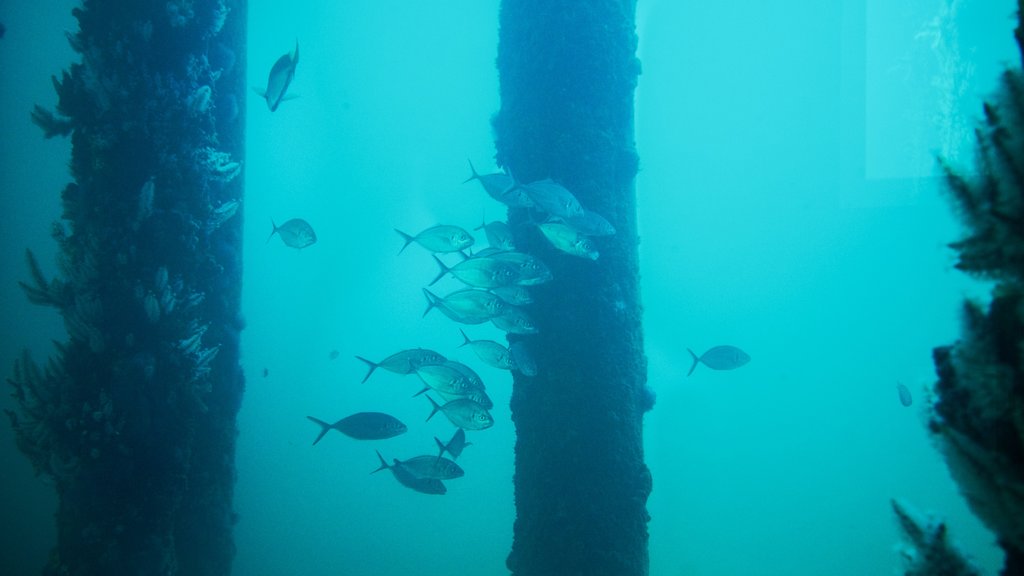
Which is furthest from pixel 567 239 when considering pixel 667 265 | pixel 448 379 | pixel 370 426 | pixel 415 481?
pixel 667 265

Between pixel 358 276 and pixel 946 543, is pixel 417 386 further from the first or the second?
pixel 946 543

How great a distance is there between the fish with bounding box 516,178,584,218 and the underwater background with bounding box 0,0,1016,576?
2846mm

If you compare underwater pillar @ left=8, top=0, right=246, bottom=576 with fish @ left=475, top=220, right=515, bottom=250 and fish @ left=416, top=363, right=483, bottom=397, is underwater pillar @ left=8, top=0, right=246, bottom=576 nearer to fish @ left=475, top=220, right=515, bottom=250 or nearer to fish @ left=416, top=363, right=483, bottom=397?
fish @ left=416, top=363, right=483, bottom=397

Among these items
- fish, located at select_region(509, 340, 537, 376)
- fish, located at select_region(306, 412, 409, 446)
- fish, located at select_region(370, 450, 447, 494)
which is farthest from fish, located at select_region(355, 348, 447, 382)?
fish, located at select_region(370, 450, 447, 494)

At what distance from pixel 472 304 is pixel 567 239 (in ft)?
3.71

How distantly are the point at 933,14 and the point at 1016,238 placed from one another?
39.6 metres

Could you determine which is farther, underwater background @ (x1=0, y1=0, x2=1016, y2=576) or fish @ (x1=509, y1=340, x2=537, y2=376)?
underwater background @ (x1=0, y1=0, x2=1016, y2=576)

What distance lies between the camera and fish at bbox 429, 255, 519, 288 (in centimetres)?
440

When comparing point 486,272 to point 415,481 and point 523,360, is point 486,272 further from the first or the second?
point 415,481

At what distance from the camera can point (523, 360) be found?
180 inches

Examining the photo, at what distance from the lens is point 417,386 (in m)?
24.2

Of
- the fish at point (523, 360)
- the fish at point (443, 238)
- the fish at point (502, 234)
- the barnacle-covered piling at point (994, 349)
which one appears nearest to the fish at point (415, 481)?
the fish at point (523, 360)

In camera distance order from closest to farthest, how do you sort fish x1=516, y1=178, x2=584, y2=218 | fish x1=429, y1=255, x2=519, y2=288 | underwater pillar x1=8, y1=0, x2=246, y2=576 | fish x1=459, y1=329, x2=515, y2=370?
fish x1=516, y1=178, x2=584, y2=218 → fish x1=429, y1=255, x2=519, y2=288 → fish x1=459, y1=329, x2=515, y2=370 → underwater pillar x1=8, y1=0, x2=246, y2=576

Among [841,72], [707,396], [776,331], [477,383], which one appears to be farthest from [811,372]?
[477,383]
